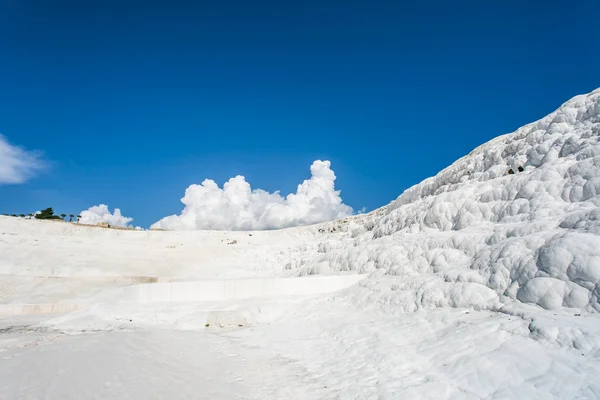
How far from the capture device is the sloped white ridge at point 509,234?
354 inches

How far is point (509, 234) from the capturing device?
1206cm

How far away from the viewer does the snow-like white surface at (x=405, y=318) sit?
709 centimetres

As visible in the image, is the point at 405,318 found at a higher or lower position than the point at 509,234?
lower

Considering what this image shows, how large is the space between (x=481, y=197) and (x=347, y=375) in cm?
1160

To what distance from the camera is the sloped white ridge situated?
898 centimetres

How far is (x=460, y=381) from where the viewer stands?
700 centimetres

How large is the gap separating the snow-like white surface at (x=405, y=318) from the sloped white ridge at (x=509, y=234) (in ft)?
0.17

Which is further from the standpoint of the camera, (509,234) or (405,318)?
(509,234)

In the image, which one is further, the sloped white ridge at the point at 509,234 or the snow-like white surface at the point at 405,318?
the sloped white ridge at the point at 509,234

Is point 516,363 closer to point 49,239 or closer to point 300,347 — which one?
point 300,347

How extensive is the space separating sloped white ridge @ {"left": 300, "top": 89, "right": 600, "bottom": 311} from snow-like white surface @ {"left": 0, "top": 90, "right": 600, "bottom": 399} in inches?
2.1

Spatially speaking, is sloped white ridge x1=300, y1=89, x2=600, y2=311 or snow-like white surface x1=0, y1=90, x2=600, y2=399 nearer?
snow-like white surface x1=0, y1=90, x2=600, y2=399

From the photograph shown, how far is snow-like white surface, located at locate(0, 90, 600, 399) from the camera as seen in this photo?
709cm

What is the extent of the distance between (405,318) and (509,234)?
426 cm
